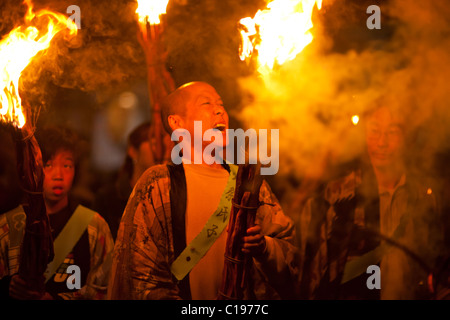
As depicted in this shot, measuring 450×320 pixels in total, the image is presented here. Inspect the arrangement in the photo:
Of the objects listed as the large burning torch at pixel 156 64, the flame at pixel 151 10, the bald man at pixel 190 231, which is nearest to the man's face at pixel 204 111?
the bald man at pixel 190 231

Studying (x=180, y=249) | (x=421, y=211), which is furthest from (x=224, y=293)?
(x=421, y=211)

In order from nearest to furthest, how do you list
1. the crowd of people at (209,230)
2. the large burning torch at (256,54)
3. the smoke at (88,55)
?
the large burning torch at (256,54) < the crowd of people at (209,230) < the smoke at (88,55)

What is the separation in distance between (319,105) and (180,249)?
1.44 meters

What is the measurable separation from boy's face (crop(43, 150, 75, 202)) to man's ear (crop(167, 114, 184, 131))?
2.42 feet

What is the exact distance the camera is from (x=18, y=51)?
400 cm

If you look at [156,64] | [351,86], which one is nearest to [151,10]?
[156,64]

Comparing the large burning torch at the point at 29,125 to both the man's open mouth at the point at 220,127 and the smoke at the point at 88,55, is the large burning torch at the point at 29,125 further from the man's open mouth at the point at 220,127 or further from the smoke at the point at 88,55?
the man's open mouth at the point at 220,127

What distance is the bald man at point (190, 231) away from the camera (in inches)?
148

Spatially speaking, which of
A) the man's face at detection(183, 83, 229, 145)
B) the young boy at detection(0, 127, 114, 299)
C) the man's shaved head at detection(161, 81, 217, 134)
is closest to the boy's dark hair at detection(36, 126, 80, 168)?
the young boy at detection(0, 127, 114, 299)

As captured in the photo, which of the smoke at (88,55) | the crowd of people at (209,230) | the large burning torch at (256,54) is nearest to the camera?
the large burning torch at (256,54)

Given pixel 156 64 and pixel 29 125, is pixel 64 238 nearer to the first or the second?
pixel 29 125

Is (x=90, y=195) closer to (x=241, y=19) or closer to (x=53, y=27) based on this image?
(x=53, y=27)

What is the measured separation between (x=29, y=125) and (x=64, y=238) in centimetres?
83

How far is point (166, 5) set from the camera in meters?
4.09
